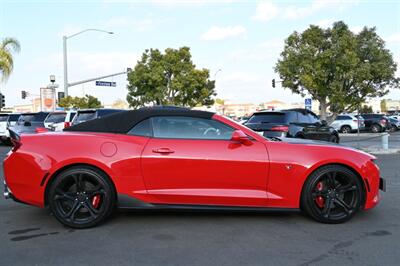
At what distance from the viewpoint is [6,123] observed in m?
19.6

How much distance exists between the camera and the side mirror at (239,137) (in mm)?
4952

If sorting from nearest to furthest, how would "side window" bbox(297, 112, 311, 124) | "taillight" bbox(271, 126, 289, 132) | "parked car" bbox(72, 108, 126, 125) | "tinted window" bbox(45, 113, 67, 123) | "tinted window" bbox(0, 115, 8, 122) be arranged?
"taillight" bbox(271, 126, 289, 132) < "side window" bbox(297, 112, 311, 124) < "parked car" bbox(72, 108, 126, 125) < "tinted window" bbox(45, 113, 67, 123) < "tinted window" bbox(0, 115, 8, 122)

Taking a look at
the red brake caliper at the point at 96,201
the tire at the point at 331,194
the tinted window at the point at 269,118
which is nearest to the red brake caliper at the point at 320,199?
the tire at the point at 331,194

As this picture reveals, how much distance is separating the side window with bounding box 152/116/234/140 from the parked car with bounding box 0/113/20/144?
52.5 ft

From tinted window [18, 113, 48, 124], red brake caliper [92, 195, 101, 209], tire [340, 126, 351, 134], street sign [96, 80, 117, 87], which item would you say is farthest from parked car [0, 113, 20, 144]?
tire [340, 126, 351, 134]

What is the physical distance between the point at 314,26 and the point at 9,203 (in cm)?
1567

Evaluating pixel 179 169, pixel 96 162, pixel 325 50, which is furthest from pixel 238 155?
pixel 325 50

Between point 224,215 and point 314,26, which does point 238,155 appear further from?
point 314,26

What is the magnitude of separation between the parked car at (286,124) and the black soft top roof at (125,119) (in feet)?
17.2

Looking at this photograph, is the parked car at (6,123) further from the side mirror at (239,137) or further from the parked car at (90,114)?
the side mirror at (239,137)

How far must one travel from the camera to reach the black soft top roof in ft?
17.1

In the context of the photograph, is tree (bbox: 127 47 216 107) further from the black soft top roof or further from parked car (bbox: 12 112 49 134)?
the black soft top roof

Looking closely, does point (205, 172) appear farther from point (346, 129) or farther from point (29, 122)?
point (346, 129)

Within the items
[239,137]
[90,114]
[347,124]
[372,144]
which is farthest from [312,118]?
[347,124]
